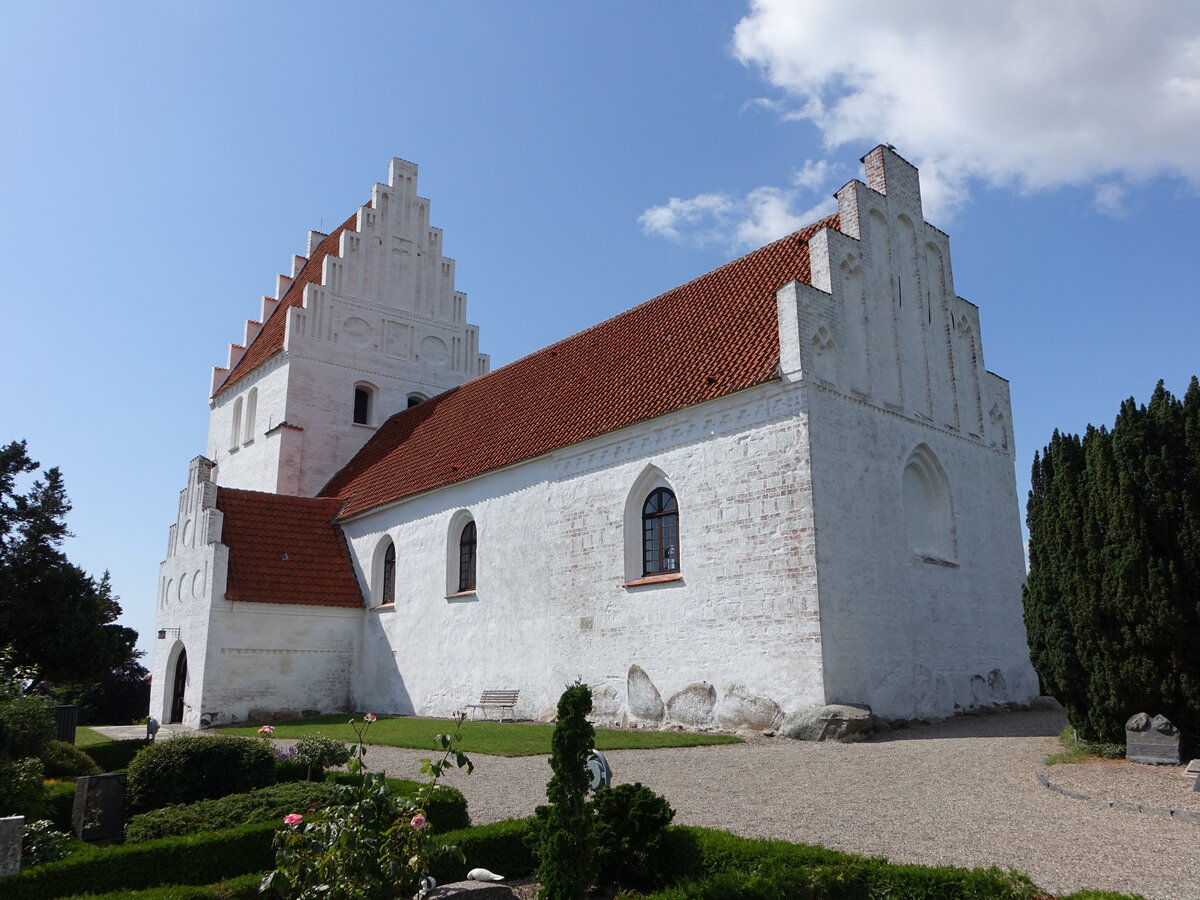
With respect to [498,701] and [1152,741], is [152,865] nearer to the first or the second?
[1152,741]

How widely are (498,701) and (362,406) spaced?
14359 millimetres

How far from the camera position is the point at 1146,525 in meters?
9.48

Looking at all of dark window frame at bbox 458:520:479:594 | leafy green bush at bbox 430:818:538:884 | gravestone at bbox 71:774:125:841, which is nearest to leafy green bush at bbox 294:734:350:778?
gravestone at bbox 71:774:125:841

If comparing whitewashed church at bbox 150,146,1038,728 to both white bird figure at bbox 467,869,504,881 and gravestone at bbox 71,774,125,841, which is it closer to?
white bird figure at bbox 467,869,504,881

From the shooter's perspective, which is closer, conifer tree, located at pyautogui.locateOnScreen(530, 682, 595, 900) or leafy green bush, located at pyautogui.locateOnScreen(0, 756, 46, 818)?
conifer tree, located at pyautogui.locateOnScreen(530, 682, 595, 900)

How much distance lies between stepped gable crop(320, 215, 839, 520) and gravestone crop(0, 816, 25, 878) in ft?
37.9

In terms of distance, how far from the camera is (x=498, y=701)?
18250 millimetres

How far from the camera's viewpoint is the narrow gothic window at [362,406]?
29359mm

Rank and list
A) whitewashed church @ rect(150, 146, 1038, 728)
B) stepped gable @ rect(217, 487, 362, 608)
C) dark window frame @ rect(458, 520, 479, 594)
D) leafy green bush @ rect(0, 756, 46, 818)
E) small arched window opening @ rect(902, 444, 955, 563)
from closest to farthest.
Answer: leafy green bush @ rect(0, 756, 46, 818) → whitewashed church @ rect(150, 146, 1038, 728) → small arched window opening @ rect(902, 444, 955, 563) → dark window frame @ rect(458, 520, 479, 594) → stepped gable @ rect(217, 487, 362, 608)

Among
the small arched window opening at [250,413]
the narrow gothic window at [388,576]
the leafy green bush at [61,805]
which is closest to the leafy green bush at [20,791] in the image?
the leafy green bush at [61,805]

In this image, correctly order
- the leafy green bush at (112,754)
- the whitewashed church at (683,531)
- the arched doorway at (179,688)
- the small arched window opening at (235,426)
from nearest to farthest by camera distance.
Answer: the leafy green bush at (112,754)
the whitewashed church at (683,531)
the arched doorway at (179,688)
the small arched window opening at (235,426)

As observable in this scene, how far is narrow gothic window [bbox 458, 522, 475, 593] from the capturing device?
20359 millimetres

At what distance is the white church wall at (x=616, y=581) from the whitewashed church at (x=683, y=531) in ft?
0.17

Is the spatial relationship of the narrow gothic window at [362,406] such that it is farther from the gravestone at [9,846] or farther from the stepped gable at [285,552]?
the gravestone at [9,846]
